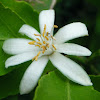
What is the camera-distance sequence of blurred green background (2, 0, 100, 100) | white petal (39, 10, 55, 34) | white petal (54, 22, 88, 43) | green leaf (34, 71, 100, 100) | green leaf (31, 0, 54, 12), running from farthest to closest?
blurred green background (2, 0, 100, 100) → green leaf (31, 0, 54, 12) → white petal (39, 10, 55, 34) → white petal (54, 22, 88, 43) → green leaf (34, 71, 100, 100)

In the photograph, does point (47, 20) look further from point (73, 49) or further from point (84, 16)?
point (84, 16)

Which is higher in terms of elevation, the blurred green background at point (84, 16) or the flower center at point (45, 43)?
the flower center at point (45, 43)

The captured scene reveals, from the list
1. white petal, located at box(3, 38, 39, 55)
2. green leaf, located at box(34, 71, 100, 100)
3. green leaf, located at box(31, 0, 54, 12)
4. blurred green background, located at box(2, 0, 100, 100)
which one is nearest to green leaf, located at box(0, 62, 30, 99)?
white petal, located at box(3, 38, 39, 55)

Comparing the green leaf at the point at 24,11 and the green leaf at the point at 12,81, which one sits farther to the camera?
the green leaf at the point at 24,11

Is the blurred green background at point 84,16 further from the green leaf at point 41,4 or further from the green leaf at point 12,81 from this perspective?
the green leaf at point 12,81

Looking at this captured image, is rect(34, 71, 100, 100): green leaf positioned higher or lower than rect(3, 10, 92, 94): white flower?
lower

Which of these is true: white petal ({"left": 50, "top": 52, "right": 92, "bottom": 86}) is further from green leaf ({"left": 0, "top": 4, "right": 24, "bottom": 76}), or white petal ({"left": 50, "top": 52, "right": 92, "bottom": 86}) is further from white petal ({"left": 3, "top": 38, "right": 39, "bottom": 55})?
green leaf ({"left": 0, "top": 4, "right": 24, "bottom": 76})

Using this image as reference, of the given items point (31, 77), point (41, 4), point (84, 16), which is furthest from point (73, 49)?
point (84, 16)

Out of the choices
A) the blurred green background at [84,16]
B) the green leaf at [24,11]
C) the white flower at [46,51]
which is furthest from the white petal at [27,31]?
the blurred green background at [84,16]
